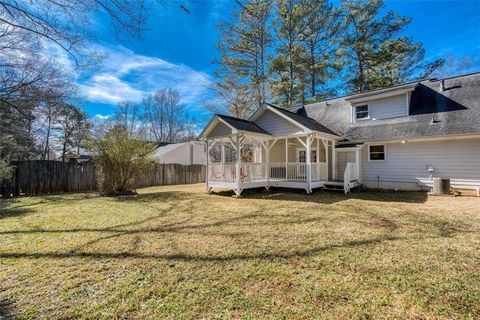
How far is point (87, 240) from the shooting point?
192 inches

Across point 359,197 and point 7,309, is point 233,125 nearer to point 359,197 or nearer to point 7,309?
point 359,197

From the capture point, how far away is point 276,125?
12.1m

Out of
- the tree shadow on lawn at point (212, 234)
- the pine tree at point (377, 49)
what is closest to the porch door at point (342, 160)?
the tree shadow on lawn at point (212, 234)

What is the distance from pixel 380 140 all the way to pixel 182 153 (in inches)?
768

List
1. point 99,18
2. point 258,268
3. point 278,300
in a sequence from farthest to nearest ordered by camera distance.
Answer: point 99,18 < point 258,268 < point 278,300

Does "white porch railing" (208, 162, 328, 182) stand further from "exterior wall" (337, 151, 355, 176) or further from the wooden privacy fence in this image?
the wooden privacy fence

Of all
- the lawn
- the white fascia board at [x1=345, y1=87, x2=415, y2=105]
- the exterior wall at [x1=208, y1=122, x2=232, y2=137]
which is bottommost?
the lawn

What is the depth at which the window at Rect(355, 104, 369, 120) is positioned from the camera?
535 inches

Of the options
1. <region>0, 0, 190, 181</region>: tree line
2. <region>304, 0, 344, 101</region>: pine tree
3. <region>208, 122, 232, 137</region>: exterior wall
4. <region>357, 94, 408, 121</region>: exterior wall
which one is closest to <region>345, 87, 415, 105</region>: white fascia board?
<region>357, 94, 408, 121</region>: exterior wall

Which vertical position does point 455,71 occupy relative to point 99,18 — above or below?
above

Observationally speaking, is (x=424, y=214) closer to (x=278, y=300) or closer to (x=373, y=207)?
(x=373, y=207)

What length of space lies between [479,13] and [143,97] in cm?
3576

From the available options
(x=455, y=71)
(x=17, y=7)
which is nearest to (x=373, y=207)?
(x=17, y=7)

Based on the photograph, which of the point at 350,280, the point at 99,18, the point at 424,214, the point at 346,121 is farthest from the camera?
the point at 346,121
